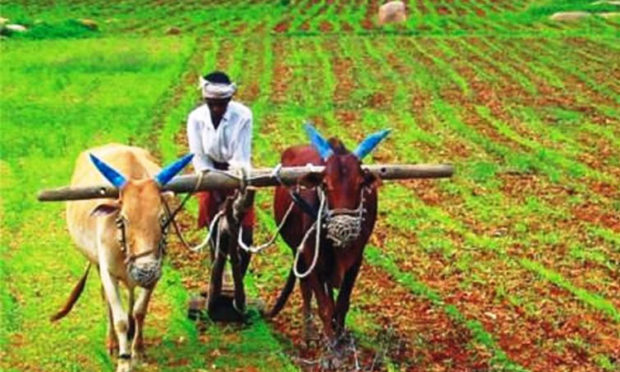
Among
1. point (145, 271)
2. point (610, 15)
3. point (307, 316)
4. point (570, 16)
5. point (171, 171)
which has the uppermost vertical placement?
point (171, 171)

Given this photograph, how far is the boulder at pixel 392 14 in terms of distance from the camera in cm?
3697

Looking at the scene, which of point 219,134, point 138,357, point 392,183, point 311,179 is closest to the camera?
point 311,179

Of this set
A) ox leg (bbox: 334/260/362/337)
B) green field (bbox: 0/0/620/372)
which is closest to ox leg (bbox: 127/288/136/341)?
green field (bbox: 0/0/620/372)

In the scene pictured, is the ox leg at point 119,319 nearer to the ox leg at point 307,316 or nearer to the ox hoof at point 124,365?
the ox hoof at point 124,365

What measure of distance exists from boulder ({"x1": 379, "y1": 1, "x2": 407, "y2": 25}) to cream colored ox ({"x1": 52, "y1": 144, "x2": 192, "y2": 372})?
28274mm

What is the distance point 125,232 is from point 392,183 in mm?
Answer: 7368

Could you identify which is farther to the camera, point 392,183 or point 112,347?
point 392,183

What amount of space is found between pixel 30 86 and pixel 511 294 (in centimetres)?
1541

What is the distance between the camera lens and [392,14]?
37.3 metres

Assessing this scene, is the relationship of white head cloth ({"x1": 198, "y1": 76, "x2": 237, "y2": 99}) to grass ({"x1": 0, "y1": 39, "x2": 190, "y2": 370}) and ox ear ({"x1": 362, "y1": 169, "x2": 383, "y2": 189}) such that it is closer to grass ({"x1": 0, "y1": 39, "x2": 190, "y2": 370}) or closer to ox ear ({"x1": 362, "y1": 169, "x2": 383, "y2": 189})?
ox ear ({"x1": 362, "y1": 169, "x2": 383, "y2": 189})

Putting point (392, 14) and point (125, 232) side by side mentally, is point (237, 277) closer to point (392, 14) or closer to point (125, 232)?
point (125, 232)

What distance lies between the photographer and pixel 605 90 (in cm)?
2188

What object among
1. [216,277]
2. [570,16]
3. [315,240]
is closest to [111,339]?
[216,277]

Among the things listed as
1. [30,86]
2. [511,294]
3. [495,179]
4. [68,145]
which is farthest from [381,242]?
[30,86]
